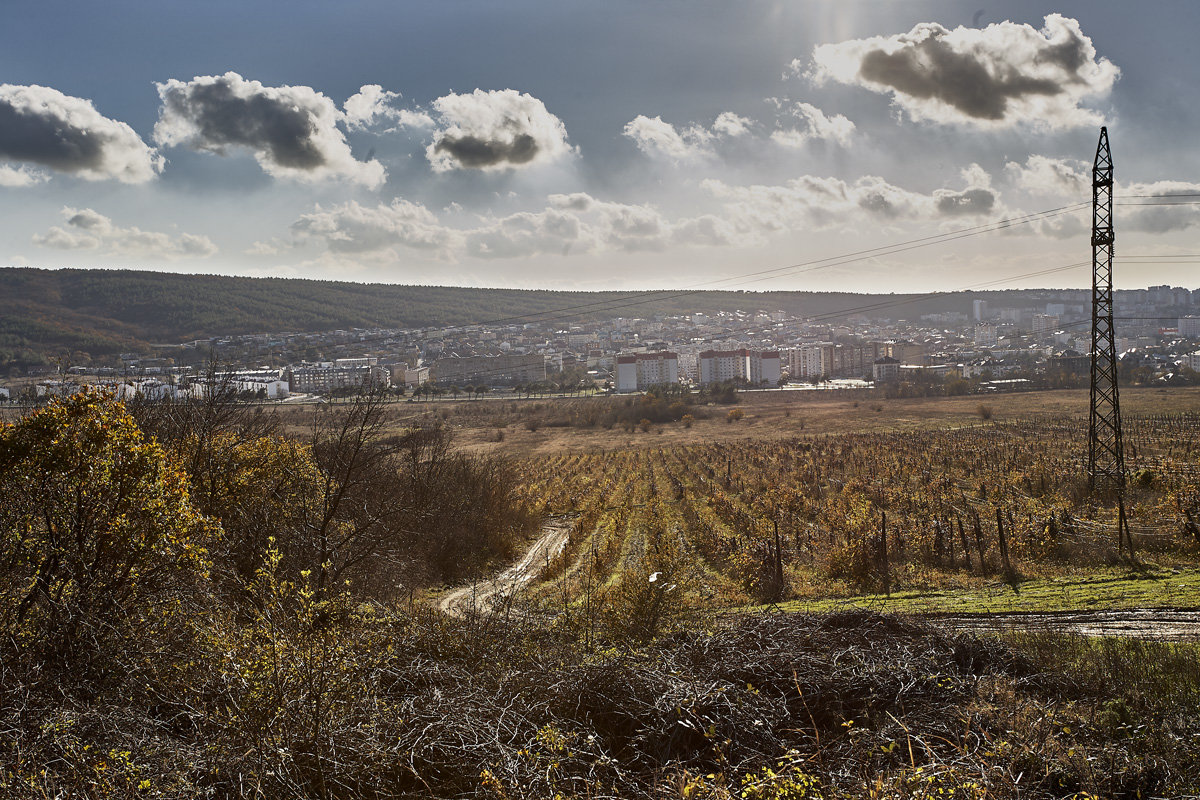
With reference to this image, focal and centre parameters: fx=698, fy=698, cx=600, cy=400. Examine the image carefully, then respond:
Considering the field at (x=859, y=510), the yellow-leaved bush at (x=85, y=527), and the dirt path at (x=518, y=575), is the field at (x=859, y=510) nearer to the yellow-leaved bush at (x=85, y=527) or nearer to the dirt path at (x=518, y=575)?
the dirt path at (x=518, y=575)

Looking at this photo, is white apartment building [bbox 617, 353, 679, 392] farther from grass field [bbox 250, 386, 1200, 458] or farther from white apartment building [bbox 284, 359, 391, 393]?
white apartment building [bbox 284, 359, 391, 393]

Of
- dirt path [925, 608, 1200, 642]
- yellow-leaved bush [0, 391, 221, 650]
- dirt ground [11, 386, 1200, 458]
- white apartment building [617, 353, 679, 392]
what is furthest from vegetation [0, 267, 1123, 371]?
dirt path [925, 608, 1200, 642]

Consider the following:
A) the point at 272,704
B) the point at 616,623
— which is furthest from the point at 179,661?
the point at 616,623

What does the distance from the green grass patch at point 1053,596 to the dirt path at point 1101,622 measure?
1.22 ft

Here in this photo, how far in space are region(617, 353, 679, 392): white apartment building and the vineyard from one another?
72784 millimetres

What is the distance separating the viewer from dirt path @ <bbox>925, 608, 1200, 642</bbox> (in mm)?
9773

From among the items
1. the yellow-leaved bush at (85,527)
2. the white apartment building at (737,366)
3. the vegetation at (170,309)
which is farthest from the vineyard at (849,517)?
the white apartment building at (737,366)

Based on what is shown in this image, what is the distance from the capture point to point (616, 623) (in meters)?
10.3

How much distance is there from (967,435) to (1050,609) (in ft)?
141

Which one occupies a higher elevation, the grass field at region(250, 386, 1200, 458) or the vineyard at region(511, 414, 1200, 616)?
the vineyard at region(511, 414, 1200, 616)

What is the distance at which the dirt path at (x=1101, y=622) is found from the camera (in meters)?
9.77

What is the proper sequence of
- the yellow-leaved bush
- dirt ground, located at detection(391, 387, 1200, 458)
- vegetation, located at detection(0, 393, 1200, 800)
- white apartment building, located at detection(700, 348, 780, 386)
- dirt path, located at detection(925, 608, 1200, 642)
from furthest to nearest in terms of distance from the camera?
white apartment building, located at detection(700, 348, 780, 386) < dirt ground, located at detection(391, 387, 1200, 458) < dirt path, located at detection(925, 608, 1200, 642) < the yellow-leaved bush < vegetation, located at detection(0, 393, 1200, 800)

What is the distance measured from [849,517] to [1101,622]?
A: 1168 centimetres

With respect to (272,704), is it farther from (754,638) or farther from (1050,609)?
(1050,609)
